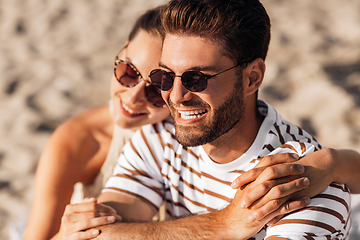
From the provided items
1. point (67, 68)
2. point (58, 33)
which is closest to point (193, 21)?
point (67, 68)

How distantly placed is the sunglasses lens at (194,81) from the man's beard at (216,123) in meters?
0.10

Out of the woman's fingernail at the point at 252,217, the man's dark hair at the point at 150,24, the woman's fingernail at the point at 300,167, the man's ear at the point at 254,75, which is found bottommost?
the woman's fingernail at the point at 252,217

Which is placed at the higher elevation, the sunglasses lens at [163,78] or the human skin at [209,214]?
the sunglasses lens at [163,78]

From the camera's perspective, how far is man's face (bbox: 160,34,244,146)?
187cm

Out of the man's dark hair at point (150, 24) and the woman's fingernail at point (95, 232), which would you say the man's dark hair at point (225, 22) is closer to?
the man's dark hair at point (150, 24)

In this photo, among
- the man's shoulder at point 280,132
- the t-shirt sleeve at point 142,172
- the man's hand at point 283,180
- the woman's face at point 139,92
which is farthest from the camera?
the woman's face at point 139,92

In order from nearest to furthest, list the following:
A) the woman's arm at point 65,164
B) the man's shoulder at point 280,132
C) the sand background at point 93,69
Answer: the man's shoulder at point 280,132 → the woman's arm at point 65,164 → the sand background at point 93,69

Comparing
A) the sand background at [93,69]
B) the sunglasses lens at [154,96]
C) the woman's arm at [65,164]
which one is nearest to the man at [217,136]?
the sunglasses lens at [154,96]

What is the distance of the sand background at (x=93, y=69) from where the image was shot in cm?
450

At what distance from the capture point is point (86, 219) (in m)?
2.05

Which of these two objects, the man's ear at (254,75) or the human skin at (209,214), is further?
the man's ear at (254,75)

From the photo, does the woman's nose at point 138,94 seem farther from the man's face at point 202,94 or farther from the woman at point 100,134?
A: the man's face at point 202,94

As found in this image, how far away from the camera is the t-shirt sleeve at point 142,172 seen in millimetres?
2277

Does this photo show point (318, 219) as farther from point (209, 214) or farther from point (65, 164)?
point (65, 164)
